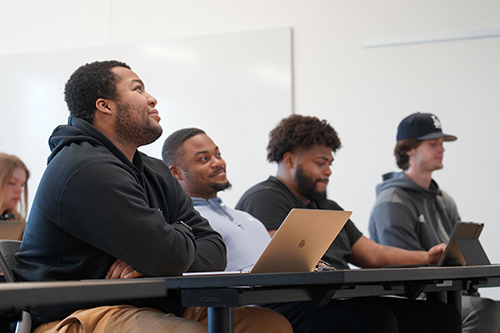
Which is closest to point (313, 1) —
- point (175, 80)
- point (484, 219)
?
point (175, 80)

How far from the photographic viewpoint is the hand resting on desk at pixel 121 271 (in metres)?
1.38

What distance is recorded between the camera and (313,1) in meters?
4.19

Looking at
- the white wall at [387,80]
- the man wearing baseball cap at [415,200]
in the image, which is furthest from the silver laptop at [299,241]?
the white wall at [387,80]

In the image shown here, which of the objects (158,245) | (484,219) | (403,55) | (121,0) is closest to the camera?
(158,245)

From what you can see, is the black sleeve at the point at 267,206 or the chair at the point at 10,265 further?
the black sleeve at the point at 267,206

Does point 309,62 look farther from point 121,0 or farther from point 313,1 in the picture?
point 121,0

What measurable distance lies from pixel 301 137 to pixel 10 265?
171 cm

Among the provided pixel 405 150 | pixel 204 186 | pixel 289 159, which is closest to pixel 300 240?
pixel 204 186

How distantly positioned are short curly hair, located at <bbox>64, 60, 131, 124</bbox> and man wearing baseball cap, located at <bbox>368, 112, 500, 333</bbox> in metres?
1.74

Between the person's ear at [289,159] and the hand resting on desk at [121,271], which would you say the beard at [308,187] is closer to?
the person's ear at [289,159]

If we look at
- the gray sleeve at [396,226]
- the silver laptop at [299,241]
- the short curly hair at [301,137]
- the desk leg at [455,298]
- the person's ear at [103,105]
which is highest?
the person's ear at [103,105]

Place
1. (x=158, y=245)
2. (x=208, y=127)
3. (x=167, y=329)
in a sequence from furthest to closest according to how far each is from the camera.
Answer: (x=208, y=127) → (x=158, y=245) → (x=167, y=329)

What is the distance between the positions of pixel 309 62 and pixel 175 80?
40.6 inches

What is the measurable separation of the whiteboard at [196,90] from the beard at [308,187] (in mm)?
1417
